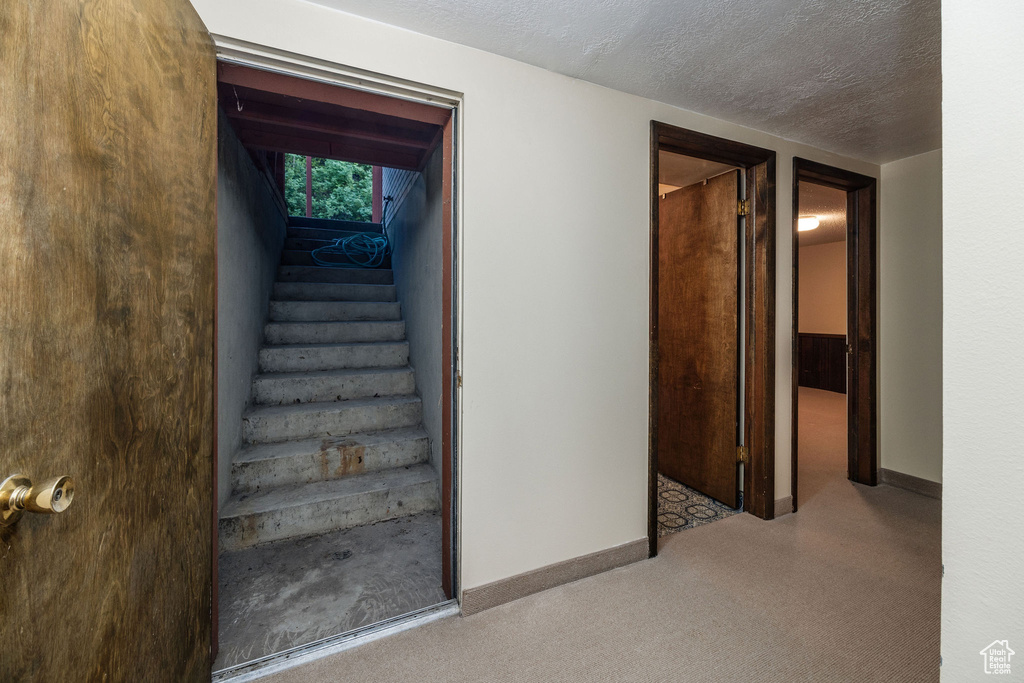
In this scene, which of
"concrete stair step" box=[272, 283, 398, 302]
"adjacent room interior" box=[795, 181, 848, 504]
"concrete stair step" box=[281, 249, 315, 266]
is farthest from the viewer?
"adjacent room interior" box=[795, 181, 848, 504]

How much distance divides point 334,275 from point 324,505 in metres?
2.75

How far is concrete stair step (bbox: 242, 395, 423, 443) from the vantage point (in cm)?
260

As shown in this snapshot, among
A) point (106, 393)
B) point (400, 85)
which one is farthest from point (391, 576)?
point (400, 85)

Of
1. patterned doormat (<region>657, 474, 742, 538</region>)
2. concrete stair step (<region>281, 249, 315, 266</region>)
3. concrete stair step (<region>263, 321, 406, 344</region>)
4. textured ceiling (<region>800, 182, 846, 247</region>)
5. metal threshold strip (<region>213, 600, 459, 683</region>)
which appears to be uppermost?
textured ceiling (<region>800, 182, 846, 247</region>)

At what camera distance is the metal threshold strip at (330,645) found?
4.49ft

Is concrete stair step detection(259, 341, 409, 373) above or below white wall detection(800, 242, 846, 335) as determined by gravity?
below

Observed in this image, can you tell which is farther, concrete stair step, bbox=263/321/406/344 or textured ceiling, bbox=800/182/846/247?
textured ceiling, bbox=800/182/846/247

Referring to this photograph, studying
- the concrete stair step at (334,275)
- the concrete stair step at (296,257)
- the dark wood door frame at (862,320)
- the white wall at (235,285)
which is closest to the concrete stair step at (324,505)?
the white wall at (235,285)

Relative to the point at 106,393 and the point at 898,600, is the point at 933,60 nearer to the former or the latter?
the point at 898,600

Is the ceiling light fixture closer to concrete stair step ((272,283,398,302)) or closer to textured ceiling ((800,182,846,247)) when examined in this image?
textured ceiling ((800,182,846,247))

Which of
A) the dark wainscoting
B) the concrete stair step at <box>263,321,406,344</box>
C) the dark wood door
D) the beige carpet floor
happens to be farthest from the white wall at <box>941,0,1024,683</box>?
the dark wainscoting

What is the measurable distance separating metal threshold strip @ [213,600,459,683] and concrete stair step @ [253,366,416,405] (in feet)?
5.62

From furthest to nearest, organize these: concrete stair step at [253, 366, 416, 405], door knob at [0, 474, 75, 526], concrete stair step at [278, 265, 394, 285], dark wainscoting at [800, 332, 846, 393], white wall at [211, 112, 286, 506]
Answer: dark wainscoting at [800, 332, 846, 393] < concrete stair step at [278, 265, 394, 285] < concrete stair step at [253, 366, 416, 405] < white wall at [211, 112, 286, 506] < door knob at [0, 474, 75, 526]

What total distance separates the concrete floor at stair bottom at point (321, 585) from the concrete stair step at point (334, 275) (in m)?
2.76
